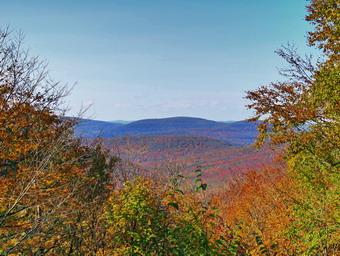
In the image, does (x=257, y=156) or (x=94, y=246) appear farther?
(x=257, y=156)

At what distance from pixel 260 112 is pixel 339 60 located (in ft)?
13.5

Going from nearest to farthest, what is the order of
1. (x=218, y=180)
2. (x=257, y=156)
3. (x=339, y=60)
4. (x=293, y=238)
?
(x=339, y=60)
(x=293, y=238)
(x=218, y=180)
(x=257, y=156)

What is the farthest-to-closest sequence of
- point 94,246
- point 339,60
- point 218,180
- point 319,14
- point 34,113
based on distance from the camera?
point 218,180
point 34,113
point 319,14
point 339,60
point 94,246

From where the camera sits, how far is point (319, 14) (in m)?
9.15

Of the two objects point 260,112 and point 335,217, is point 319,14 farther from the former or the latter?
point 335,217

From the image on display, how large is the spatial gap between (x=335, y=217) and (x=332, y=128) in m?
4.72

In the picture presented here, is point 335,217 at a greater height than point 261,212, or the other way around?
point 335,217

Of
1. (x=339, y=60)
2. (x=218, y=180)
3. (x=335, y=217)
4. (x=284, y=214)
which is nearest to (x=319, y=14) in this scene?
(x=339, y=60)

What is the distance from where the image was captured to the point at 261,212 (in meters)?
20.1

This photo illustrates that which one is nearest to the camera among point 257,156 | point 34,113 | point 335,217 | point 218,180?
point 335,217

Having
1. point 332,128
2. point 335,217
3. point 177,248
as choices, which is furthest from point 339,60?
point 177,248

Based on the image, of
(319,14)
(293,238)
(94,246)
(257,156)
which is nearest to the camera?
(94,246)

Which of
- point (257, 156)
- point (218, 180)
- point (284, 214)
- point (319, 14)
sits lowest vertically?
point (218, 180)

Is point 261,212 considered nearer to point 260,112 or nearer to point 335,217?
point 335,217
